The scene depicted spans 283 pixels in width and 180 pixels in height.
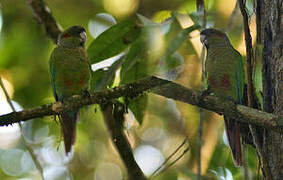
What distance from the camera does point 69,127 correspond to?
361cm

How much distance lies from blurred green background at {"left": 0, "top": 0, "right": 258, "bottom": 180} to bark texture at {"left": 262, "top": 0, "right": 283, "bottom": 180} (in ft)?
0.72

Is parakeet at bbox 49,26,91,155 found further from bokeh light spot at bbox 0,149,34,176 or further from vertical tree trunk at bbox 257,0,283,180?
bokeh light spot at bbox 0,149,34,176

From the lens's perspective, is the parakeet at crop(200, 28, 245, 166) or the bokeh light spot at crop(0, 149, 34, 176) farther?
the bokeh light spot at crop(0, 149, 34, 176)

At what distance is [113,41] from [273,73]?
1.30 meters

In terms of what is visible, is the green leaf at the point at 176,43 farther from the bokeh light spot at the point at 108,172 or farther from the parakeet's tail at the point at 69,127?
the bokeh light spot at the point at 108,172

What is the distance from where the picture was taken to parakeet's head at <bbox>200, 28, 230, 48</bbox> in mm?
3332

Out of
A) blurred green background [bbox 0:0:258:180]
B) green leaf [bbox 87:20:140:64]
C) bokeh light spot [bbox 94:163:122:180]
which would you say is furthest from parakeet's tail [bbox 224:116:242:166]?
bokeh light spot [bbox 94:163:122:180]

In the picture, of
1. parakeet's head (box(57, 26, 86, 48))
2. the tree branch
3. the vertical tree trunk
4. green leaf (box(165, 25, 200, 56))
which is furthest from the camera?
parakeet's head (box(57, 26, 86, 48))

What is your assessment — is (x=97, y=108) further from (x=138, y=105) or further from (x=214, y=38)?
(x=214, y=38)

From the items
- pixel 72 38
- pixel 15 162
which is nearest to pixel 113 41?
pixel 72 38

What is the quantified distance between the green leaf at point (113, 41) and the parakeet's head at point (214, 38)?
0.56m

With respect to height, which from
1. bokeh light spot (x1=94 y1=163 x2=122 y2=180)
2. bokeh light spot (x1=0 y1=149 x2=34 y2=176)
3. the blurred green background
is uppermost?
the blurred green background

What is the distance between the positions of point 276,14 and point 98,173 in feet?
15.0

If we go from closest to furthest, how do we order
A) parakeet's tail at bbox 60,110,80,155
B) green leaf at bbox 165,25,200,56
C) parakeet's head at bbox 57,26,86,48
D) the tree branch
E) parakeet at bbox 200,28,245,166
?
1. the tree branch
2. green leaf at bbox 165,25,200,56
3. parakeet at bbox 200,28,245,166
4. parakeet's tail at bbox 60,110,80,155
5. parakeet's head at bbox 57,26,86,48
